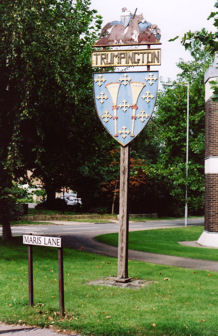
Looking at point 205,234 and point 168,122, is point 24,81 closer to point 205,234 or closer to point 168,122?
point 205,234

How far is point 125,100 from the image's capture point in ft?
33.7

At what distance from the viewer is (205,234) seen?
20625 millimetres

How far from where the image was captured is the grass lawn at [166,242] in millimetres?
16423

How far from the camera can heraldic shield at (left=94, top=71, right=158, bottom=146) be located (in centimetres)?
1016

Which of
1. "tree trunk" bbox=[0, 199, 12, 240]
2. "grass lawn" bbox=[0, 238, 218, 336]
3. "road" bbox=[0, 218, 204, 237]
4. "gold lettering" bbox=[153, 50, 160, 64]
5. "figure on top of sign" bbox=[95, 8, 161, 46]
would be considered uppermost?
"figure on top of sign" bbox=[95, 8, 161, 46]

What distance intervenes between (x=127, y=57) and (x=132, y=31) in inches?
22.6

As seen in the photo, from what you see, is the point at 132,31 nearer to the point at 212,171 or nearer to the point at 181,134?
the point at 212,171

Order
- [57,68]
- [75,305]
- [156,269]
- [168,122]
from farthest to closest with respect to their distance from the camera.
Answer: [168,122], [57,68], [156,269], [75,305]

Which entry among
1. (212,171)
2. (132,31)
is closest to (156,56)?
(132,31)

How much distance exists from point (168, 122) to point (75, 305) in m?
31.5

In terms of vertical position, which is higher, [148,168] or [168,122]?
[168,122]

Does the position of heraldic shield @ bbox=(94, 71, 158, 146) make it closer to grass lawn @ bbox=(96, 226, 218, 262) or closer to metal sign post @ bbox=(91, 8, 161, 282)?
metal sign post @ bbox=(91, 8, 161, 282)

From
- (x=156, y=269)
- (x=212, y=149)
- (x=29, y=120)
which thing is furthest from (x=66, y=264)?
(x=212, y=149)

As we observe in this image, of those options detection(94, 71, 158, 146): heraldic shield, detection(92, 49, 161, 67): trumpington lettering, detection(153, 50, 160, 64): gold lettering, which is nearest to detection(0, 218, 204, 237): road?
detection(94, 71, 158, 146): heraldic shield
